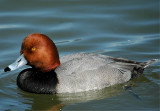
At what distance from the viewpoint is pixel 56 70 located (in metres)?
6.41

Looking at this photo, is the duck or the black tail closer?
the duck

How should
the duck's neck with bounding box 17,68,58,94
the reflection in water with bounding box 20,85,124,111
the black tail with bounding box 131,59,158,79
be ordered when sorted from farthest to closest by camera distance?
the black tail with bounding box 131,59,158,79, the duck's neck with bounding box 17,68,58,94, the reflection in water with bounding box 20,85,124,111

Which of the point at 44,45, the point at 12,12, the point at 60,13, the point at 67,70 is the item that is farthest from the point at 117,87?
the point at 12,12

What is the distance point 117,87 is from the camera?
261 inches

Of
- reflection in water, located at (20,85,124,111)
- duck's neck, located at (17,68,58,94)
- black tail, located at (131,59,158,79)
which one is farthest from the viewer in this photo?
black tail, located at (131,59,158,79)

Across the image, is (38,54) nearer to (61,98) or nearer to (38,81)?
(38,81)

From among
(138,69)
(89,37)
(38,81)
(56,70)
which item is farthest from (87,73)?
(89,37)

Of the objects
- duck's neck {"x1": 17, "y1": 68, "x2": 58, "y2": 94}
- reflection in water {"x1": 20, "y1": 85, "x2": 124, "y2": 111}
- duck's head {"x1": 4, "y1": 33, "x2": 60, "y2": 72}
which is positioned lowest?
reflection in water {"x1": 20, "y1": 85, "x2": 124, "y2": 111}

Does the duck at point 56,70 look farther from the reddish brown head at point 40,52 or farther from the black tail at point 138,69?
the black tail at point 138,69

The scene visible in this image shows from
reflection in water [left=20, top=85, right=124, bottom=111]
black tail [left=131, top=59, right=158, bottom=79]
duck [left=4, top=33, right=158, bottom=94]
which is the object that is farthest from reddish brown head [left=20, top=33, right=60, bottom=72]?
black tail [left=131, top=59, right=158, bottom=79]

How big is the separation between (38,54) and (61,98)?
0.88 metres

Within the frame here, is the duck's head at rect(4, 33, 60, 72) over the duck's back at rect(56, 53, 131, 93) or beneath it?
over

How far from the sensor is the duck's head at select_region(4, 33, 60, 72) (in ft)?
20.6

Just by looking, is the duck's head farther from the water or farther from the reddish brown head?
the water
